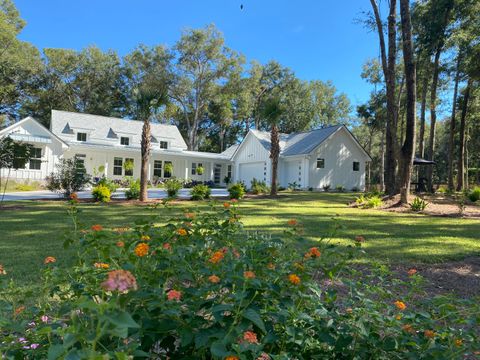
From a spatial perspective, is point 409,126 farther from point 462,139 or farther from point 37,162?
point 37,162

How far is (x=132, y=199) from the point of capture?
1558 cm

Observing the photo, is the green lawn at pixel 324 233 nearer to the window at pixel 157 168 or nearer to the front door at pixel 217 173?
the window at pixel 157 168

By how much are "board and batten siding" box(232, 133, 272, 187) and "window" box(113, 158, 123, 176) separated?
357 inches

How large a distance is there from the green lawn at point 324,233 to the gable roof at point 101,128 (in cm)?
1782

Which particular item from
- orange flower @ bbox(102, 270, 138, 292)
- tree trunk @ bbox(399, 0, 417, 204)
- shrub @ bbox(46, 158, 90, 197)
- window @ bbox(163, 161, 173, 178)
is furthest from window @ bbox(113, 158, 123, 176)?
orange flower @ bbox(102, 270, 138, 292)

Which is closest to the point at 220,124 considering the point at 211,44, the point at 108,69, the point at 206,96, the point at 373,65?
the point at 206,96

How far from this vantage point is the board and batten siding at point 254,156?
1060 inches

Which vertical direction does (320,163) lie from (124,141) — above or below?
below

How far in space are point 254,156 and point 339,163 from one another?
6.28m

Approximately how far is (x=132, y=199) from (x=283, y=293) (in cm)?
1448

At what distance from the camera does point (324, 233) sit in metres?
7.49

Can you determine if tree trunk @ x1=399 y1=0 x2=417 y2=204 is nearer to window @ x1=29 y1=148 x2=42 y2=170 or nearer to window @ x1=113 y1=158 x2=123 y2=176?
window @ x1=113 y1=158 x2=123 y2=176

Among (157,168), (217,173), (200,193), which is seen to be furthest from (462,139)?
(157,168)

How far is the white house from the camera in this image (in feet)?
80.8
